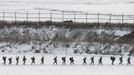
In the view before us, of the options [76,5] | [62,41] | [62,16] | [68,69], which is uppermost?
[76,5]

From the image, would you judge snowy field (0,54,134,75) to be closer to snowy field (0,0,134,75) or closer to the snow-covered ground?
snowy field (0,0,134,75)

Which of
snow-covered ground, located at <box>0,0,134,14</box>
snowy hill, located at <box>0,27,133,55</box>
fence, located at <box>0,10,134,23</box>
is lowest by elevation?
snowy hill, located at <box>0,27,133,55</box>

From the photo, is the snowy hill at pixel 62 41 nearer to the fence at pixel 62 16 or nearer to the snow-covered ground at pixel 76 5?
the fence at pixel 62 16

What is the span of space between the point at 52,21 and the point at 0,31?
533 cm

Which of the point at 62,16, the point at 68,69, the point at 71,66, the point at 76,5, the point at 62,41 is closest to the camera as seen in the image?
the point at 68,69

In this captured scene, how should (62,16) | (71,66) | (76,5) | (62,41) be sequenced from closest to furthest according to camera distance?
(71,66) < (62,41) < (62,16) < (76,5)

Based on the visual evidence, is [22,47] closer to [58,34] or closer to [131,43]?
[58,34]

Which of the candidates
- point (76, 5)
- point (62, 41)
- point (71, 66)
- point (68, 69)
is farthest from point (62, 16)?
point (68, 69)

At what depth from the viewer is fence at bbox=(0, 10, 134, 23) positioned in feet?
190

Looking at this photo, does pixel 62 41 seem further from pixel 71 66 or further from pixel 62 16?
pixel 62 16

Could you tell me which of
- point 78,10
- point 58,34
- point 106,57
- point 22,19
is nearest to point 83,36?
point 58,34

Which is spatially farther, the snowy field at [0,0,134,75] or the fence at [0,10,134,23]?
the fence at [0,10,134,23]

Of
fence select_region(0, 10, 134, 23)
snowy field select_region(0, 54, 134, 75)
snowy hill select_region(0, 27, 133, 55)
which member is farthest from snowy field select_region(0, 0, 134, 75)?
fence select_region(0, 10, 134, 23)

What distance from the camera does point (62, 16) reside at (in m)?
60.2
